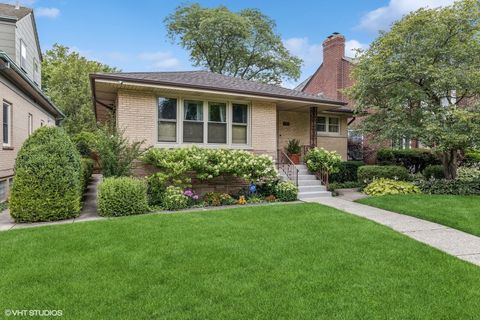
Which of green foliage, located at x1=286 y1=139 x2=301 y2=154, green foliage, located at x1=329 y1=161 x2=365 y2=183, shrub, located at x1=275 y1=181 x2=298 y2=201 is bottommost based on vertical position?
shrub, located at x1=275 y1=181 x2=298 y2=201

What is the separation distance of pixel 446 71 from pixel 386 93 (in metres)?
2.06

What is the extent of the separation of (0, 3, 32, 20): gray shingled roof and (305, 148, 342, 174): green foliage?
537 inches

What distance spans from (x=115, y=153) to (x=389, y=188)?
28.4ft

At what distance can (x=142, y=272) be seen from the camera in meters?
4.12

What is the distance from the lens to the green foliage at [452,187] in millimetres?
10555

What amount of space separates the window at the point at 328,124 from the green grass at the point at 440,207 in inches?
254

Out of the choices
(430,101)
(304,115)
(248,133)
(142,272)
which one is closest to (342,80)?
(304,115)

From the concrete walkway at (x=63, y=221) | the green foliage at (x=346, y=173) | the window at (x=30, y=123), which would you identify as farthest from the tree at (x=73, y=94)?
the green foliage at (x=346, y=173)

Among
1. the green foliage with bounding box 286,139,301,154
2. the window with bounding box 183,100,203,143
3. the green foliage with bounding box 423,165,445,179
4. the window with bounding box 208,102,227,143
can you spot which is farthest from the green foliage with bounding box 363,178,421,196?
the window with bounding box 183,100,203,143

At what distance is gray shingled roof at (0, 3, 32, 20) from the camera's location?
1423 centimetres

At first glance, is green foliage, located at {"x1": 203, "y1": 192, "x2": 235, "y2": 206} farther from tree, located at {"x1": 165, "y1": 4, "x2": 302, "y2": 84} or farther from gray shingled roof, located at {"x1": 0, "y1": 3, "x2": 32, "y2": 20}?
tree, located at {"x1": 165, "y1": 4, "x2": 302, "y2": 84}

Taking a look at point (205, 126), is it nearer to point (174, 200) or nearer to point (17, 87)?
point (174, 200)

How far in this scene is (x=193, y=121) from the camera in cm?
1069

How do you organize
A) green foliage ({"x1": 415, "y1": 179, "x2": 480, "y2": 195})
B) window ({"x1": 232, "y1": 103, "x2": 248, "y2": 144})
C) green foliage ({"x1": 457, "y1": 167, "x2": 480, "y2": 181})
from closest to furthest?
green foliage ({"x1": 415, "y1": 179, "x2": 480, "y2": 195}) < window ({"x1": 232, "y1": 103, "x2": 248, "y2": 144}) < green foliage ({"x1": 457, "y1": 167, "x2": 480, "y2": 181})
